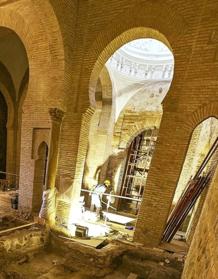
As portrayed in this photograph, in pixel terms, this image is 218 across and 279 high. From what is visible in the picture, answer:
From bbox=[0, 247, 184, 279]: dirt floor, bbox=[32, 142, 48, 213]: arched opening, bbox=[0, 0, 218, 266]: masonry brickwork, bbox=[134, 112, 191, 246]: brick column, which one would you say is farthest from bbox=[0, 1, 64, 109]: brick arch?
bbox=[0, 247, 184, 279]: dirt floor

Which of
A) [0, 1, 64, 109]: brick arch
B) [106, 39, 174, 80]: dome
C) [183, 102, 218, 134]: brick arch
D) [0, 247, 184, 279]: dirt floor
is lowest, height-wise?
[0, 247, 184, 279]: dirt floor

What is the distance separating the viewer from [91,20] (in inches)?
270

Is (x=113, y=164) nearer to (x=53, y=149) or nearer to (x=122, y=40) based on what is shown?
(x=53, y=149)

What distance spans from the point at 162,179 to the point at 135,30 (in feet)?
14.3

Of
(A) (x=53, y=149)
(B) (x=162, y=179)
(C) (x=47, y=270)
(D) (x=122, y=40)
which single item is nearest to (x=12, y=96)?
(A) (x=53, y=149)

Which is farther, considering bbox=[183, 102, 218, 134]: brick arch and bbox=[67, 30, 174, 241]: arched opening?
bbox=[67, 30, 174, 241]: arched opening

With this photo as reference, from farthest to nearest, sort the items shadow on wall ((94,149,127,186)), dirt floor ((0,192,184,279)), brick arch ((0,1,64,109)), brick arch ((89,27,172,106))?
1. shadow on wall ((94,149,127,186))
2. brick arch ((0,1,64,109))
3. brick arch ((89,27,172,106))
4. dirt floor ((0,192,184,279))

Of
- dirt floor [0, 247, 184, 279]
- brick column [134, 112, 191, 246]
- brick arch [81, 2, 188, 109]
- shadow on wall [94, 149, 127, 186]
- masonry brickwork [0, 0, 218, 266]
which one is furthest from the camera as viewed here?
shadow on wall [94, 149, 127, 186]

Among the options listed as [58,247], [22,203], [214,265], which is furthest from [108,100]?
[214,265]

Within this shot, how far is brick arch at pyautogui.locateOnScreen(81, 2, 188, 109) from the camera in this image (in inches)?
222

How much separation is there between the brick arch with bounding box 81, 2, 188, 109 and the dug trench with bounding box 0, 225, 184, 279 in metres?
4.45

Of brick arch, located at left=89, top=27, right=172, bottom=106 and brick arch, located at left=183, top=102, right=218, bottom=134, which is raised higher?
brick arch, located at left=89, top=27, right=172, bottom=106

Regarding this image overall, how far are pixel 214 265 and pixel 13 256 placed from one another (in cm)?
484

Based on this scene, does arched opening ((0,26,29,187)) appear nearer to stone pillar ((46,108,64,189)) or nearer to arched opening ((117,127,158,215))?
stone pillar ((46,108,64,189))
